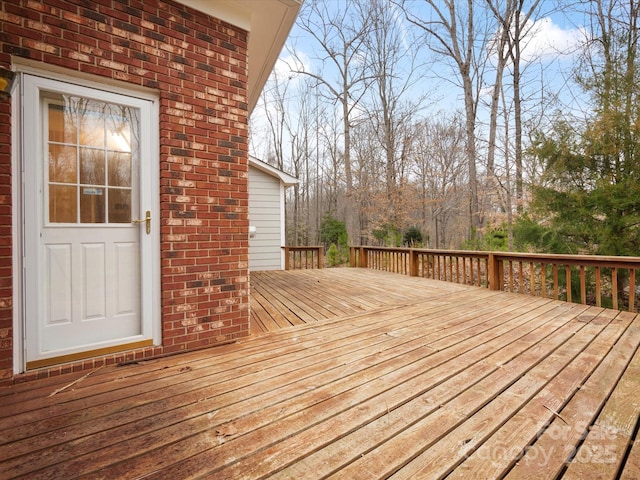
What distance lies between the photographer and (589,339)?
2.50m

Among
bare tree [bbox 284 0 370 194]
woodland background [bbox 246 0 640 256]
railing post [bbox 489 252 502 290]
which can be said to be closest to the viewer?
railing post [bbox 489 252 502 290]

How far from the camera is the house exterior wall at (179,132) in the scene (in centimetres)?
180

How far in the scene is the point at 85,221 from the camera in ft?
6.90

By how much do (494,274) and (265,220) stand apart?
17.8ft

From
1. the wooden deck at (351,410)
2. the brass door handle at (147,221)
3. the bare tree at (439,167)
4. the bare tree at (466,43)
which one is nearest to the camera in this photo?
the wooden deck at (351,410)

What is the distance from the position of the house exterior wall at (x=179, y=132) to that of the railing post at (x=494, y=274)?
3972 millimetres

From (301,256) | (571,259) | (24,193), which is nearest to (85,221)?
(24,193)

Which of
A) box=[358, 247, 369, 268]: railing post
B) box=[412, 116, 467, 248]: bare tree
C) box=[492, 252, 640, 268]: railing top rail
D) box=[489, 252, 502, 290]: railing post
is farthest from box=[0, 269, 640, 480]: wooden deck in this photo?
box=[412, 116, 467, 248]: bare tree

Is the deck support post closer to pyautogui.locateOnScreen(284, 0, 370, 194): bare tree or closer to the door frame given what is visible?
the door frame

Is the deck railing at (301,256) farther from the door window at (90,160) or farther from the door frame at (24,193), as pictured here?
the door window at (90,160)

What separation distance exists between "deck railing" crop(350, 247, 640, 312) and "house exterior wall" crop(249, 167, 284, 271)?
270 cm

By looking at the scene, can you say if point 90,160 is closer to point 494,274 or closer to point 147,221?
point 147,221

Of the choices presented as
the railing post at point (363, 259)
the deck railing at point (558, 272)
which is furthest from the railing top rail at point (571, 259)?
the railing post at point (363, 259)

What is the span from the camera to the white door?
6.25 ft
